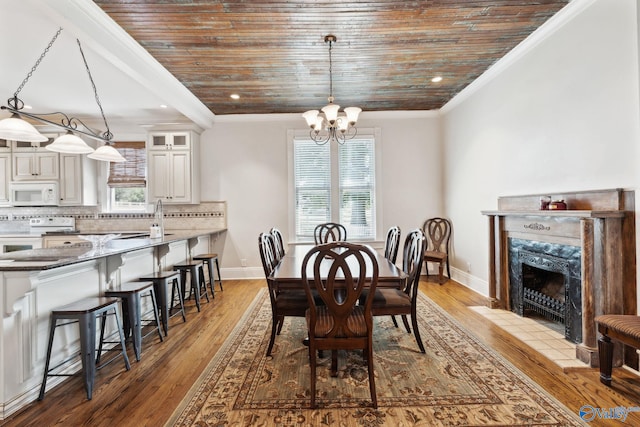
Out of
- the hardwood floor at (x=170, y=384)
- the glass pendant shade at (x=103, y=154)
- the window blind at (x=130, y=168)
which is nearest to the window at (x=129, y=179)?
the window blind at (x=130, y=168)

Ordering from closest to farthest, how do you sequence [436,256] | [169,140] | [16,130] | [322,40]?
[16,130] → [322,40] → [436,256] → [169,140]

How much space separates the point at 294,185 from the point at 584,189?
3758mm

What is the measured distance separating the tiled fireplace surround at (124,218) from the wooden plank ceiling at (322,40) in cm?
186

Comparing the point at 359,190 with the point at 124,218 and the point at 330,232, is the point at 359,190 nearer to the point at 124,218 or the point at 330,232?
the point at 330,232

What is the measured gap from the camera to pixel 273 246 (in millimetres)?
3010

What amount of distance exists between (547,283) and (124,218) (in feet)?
19.6

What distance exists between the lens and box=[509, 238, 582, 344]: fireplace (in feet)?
8.23

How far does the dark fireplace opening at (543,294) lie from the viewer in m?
2.81

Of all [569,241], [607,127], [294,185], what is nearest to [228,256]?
[294,185]

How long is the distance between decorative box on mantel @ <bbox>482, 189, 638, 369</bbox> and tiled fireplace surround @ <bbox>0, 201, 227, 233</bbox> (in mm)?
4206

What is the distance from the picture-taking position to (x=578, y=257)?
2.46m

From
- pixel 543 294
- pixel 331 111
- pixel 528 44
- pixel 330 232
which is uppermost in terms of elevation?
pixel 528 44

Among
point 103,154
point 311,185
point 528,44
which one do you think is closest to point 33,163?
point 103,154

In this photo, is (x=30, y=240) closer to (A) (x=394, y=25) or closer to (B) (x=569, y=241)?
(A) (x=394, y=25)
